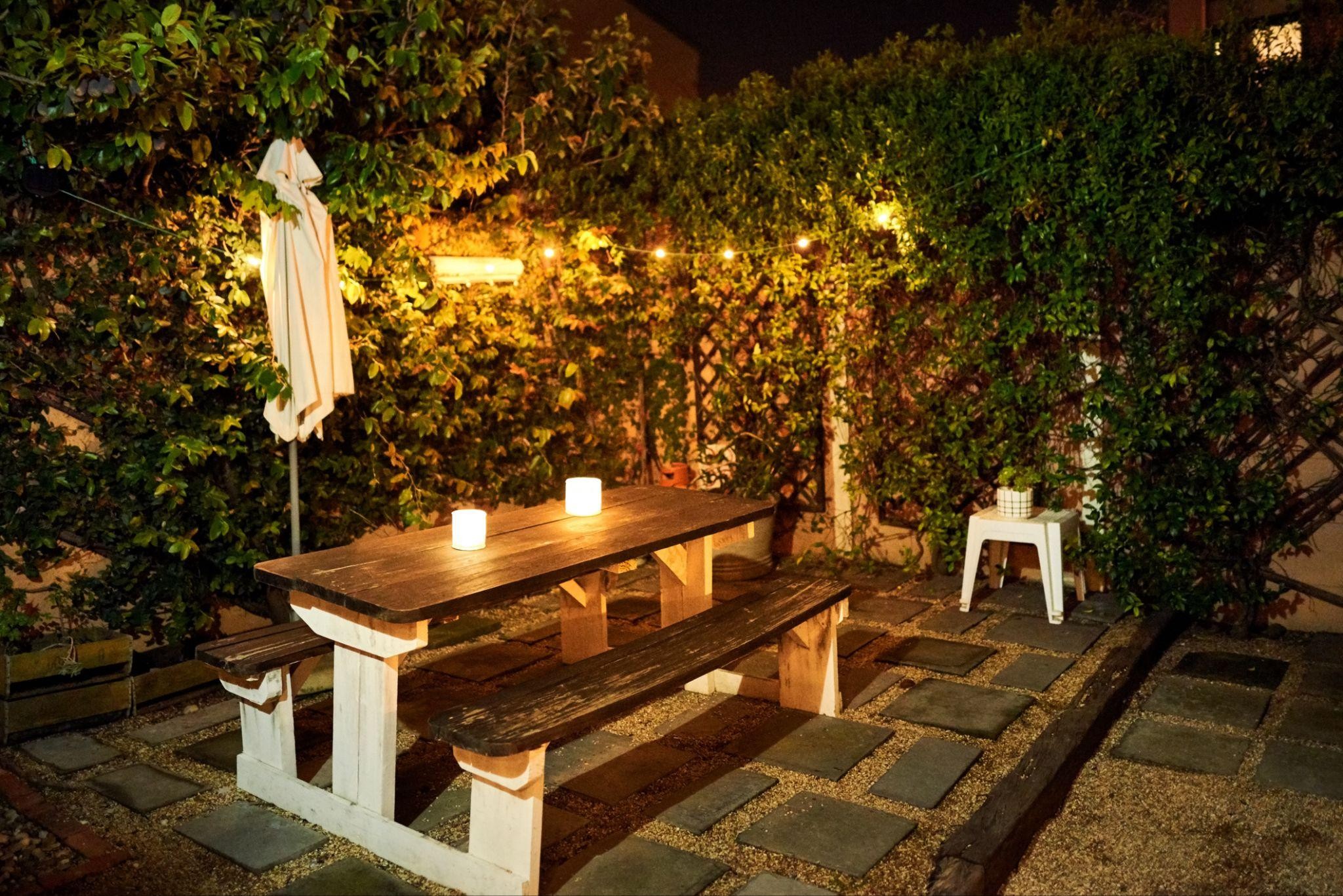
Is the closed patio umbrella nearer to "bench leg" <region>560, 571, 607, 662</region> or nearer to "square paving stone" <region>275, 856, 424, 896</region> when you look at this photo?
"bench leg" <region>560, 571, 607, 662</region>

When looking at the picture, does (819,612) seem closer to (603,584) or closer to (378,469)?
(603,584)

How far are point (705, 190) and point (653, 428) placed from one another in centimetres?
152

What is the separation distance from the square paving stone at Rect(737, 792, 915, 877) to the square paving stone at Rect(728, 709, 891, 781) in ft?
0.79

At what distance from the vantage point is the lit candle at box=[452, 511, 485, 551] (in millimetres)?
3449

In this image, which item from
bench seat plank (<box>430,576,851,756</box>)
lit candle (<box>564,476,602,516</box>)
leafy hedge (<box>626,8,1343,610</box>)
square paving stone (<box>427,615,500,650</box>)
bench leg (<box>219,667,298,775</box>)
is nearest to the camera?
bench seat plank (<box>430,576,851,756</box>)

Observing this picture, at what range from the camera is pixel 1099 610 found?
521 cm

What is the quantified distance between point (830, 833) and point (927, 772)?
567mm

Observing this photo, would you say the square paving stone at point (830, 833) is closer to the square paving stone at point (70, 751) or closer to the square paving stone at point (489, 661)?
the square paving stone at point (489, 661)

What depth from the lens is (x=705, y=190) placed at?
20.3ft

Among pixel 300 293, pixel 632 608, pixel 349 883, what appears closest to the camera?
pixel 349 883

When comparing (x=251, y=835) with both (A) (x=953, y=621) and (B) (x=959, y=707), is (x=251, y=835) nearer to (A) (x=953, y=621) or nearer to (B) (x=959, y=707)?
(B) (x=959, y=707)

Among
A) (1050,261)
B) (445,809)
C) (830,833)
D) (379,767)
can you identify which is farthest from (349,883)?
(1050,261)

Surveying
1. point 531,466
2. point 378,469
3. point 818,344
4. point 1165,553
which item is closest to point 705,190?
point 818,344

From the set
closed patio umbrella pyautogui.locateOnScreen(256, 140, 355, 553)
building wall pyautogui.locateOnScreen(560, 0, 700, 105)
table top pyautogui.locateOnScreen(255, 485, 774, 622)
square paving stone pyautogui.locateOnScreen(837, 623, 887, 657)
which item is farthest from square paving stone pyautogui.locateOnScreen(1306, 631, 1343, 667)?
building wall pyautogui.locateOnScreen(560, 0, 700, 105)
